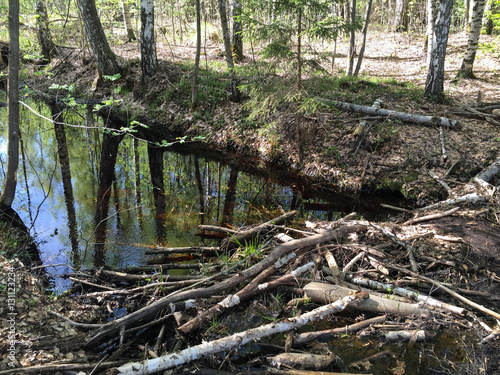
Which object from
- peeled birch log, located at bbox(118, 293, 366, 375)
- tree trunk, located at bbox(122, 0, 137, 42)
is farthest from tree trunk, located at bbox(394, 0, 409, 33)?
peeled birch log, located at bbox(118, 293, 366, 375)

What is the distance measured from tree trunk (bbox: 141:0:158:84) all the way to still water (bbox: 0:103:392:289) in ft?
13.5

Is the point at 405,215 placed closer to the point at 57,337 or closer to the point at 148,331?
the point at 148,331

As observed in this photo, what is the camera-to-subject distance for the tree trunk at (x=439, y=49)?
1008 cm

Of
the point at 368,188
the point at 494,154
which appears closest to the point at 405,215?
the point at 368,188

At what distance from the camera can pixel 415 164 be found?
916 centimetres

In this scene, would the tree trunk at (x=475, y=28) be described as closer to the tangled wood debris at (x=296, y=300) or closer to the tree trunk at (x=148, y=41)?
the tangled wood debris at (x=296, y=300)

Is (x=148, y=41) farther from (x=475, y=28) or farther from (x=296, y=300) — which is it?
(x=296, y=300)

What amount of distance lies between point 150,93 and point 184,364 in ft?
44.1

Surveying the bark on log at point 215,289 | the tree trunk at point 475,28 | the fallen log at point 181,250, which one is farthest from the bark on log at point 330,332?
the tree trunk at point 475,28

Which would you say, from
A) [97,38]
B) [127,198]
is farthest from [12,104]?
[97,38]

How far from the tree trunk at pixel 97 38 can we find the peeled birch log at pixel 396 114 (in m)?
10.7

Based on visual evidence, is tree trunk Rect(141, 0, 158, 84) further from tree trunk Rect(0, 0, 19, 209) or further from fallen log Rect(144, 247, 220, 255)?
fallen log Rect(144, 247, 220, 255)

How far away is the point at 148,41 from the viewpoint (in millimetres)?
14383

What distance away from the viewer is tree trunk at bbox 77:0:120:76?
46.6 ft
